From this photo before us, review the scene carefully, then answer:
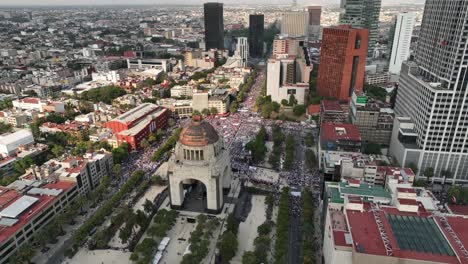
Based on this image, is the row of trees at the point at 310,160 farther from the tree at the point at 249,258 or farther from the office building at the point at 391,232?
the tree at the point at 249,258

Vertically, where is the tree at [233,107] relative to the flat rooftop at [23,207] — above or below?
below

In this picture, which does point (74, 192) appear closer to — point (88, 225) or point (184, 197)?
point (88, 225)

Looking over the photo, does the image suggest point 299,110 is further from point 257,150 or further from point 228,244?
point 228,244

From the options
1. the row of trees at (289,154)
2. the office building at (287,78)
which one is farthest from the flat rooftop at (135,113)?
the office building at (287,78)

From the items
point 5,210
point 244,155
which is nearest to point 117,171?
point 5,210

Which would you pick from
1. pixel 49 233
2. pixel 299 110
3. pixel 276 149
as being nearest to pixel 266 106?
pixel 299 110

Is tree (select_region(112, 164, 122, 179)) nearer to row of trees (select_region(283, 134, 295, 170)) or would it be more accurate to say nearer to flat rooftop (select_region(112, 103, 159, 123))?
flat rooftop (select_region(112, 103, 159, 123))
